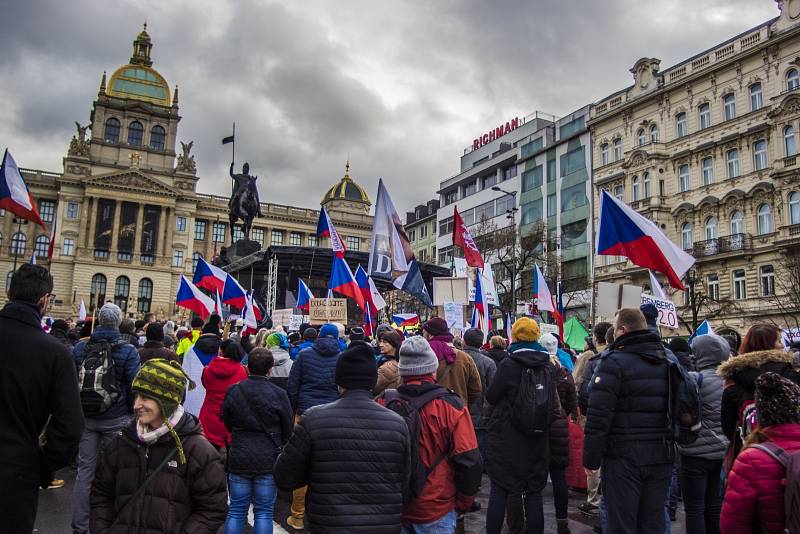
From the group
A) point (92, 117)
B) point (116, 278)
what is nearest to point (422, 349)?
point (116, 278)

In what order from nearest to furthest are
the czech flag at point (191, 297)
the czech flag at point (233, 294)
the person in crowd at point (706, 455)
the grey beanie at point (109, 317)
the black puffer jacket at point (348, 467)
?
the black puffer jacket at point (348, 467), the person in crowd at point (706, 455), the grey beanie at point (109, 317), the czech flag at point (191, 297), the czech flag at point (233, 294)

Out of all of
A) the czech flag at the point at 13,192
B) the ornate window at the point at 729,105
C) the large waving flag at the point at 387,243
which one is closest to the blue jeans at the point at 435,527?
the large waving flag at the point at 387,243

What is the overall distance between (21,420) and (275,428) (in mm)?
2211

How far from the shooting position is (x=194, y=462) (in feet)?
10.1

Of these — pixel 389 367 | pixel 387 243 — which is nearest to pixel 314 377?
pixel 389 367

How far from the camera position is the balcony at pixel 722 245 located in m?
34.6

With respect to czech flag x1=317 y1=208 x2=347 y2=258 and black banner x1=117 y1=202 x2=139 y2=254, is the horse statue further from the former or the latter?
black banner x1=117 y1=202 x2=139 y2=254

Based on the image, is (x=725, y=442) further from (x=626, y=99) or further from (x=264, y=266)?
(x=626, y=99)

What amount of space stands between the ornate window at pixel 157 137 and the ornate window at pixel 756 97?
70.4 metres

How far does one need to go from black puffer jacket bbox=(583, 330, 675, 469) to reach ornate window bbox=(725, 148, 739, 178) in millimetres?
36611

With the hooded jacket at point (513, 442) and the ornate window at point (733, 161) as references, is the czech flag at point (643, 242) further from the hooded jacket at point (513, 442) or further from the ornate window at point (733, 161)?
the ornate window at point (733, 161)

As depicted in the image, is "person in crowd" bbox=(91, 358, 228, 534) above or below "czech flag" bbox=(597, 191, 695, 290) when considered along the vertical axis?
below

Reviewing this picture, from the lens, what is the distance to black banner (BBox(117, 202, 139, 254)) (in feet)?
253

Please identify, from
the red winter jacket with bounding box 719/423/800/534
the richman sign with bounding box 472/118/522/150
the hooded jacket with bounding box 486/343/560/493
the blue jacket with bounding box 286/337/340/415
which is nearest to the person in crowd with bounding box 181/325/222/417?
the blue jacket with bounding box 286/337/340/415
